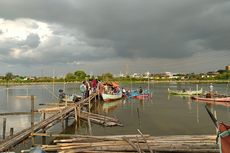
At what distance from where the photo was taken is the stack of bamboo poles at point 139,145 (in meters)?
7.58

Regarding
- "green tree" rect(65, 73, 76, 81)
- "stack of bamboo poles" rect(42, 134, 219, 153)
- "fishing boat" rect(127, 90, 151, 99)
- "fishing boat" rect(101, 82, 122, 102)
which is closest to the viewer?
"stack of bamboo poles" rect(42, 134, 219, 153)

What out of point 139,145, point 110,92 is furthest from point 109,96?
point 139,145

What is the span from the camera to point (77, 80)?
112 meters

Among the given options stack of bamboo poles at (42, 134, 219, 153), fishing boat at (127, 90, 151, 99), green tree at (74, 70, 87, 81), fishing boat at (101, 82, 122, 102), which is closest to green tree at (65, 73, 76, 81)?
green tree at (74, 70, 87, 81)

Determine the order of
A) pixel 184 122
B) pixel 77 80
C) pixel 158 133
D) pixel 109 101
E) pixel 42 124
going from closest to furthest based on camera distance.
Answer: pixel 42 124 → pixel 158 133 → pixel 184 122 → pixel 109 101 → pixel 77 80

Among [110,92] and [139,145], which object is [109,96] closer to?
[110,92]

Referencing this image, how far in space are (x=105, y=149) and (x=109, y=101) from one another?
2648 cm

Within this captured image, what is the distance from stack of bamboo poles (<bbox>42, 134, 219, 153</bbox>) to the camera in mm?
7578

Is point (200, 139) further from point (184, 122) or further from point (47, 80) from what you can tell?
point (47, 80)

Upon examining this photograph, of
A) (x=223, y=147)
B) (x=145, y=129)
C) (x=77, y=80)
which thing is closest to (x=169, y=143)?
(x=223, y=147)

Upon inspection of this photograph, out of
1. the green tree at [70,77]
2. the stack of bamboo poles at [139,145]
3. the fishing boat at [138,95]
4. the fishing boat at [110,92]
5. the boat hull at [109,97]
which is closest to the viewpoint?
the stack of bamboo poles at [139,145]

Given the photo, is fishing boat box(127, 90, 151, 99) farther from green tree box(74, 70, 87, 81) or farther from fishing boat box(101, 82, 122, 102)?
green tree box(74, 70, 87, 81)

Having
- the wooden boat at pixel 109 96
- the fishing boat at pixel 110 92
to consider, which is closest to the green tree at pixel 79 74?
the fishing boat at pixel 110 92

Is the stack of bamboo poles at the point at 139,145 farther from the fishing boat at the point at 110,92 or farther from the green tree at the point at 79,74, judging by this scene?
the green tree at the point at 79,74
